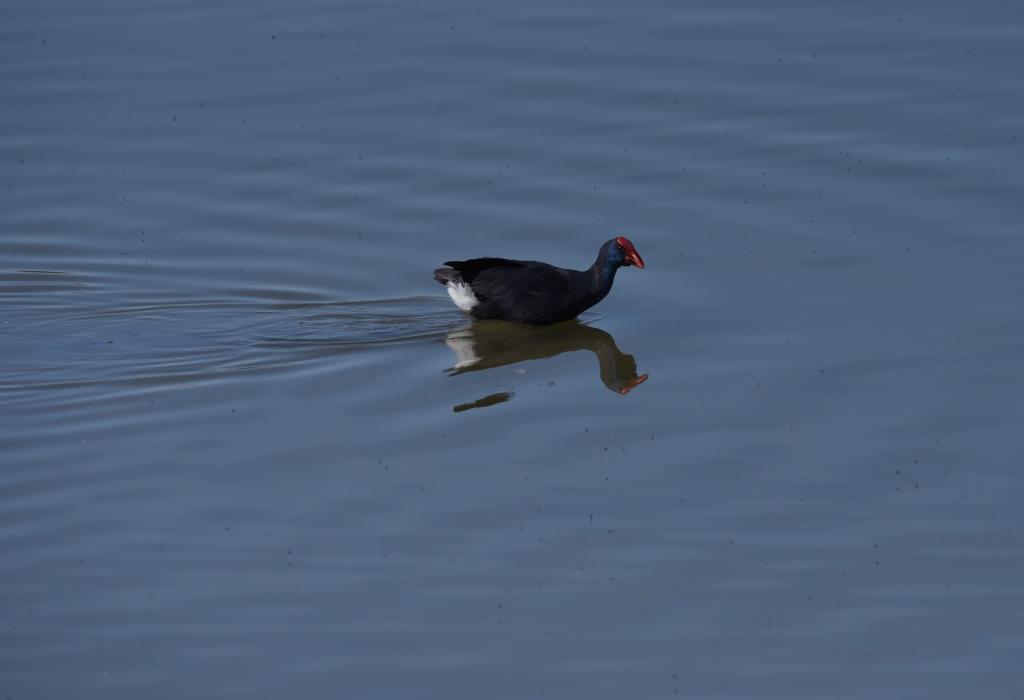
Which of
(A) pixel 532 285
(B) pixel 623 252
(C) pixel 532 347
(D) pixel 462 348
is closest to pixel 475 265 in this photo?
(A) pixel 532 285

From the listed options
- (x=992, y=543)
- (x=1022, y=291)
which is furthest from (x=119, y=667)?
(x=1022, y=291)

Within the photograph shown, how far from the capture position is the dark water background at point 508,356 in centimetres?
918

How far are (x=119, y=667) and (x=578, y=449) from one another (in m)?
4.07

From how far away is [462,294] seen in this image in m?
14.5

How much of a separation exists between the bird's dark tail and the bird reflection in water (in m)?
0.48

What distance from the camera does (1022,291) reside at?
14.5 metres

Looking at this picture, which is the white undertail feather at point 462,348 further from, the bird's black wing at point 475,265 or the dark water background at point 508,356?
the bird's black wing at point 475,265

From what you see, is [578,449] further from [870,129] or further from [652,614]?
[870,129]

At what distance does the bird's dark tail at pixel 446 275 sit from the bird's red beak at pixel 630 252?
1.50 metres

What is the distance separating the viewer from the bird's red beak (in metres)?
14.6

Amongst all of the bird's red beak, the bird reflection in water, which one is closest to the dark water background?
the bird reflection in water

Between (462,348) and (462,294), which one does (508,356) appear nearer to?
(462,348)

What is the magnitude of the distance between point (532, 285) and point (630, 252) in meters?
0.95

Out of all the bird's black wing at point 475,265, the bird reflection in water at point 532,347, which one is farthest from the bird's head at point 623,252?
the bird's black wing at point 475,265
